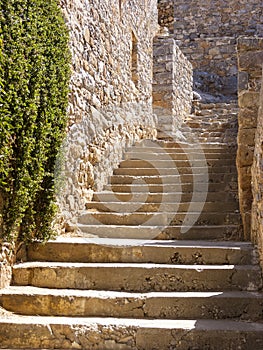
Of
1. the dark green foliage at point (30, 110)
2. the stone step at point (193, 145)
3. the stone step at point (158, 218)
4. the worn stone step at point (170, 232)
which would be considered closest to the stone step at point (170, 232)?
the worn stone step at point (170, 232)

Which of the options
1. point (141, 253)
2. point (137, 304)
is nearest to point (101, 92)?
point (141, 253)

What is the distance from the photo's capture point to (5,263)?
3.33m

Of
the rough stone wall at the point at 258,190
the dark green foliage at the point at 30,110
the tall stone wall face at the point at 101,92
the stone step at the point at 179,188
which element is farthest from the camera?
the stone step at the point at 179,188

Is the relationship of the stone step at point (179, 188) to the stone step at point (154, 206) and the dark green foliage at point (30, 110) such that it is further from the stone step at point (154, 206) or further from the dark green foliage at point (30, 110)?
the dark green foliage at point (30, 110)

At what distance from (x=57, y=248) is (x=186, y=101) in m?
6.51

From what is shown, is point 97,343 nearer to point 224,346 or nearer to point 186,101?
point 224,346

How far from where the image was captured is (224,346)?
2.81m

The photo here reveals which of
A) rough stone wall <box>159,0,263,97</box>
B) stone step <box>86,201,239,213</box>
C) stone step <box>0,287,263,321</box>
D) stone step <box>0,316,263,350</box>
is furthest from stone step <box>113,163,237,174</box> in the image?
rough stone wall <box>159,0,263,97</box>

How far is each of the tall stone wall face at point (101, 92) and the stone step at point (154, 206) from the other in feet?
0.65

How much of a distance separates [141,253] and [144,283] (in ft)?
1.13

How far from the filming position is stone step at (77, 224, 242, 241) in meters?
4.24

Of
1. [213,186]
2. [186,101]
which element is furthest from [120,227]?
[186,101]

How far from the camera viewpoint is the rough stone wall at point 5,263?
3266 mm

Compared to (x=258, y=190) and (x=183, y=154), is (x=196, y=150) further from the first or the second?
(x=258, y=190)
